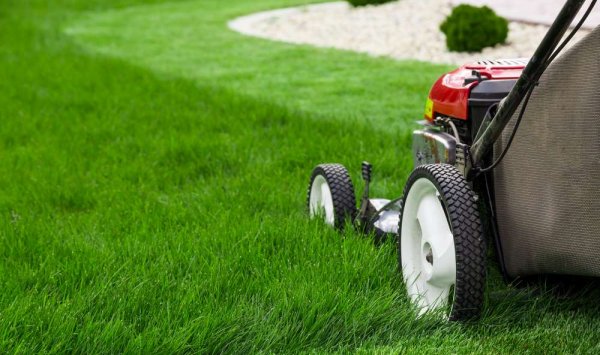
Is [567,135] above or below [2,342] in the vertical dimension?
above

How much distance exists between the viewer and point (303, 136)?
5.02m

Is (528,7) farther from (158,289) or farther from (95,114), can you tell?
(158,289)

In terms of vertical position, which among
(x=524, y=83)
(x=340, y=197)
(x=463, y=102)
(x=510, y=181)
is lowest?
(x=340, y=197)

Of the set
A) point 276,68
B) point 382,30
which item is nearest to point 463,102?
point 276,68

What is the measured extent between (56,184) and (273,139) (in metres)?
1.43

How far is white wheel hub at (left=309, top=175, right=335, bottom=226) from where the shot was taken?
3178 millimetres

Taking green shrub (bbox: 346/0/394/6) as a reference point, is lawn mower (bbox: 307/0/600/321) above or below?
above

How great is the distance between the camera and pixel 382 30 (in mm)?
11469

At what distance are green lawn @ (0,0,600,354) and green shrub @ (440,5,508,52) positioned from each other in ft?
3.04

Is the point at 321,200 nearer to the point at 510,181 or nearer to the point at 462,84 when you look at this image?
the point at 462,84

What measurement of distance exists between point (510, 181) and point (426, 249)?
1.05 ft

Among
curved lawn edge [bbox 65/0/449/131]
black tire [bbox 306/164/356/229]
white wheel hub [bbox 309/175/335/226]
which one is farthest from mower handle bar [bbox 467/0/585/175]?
curved lawn edge [bbox 65/0/449/131]

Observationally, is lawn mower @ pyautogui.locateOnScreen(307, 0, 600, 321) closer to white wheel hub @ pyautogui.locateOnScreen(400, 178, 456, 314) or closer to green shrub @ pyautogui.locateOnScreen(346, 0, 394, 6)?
white wheel hub @ pyautogui.locateOnScreen(400, 178, 456, 314)

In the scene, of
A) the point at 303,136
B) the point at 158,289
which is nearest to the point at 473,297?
the point at 158,289
